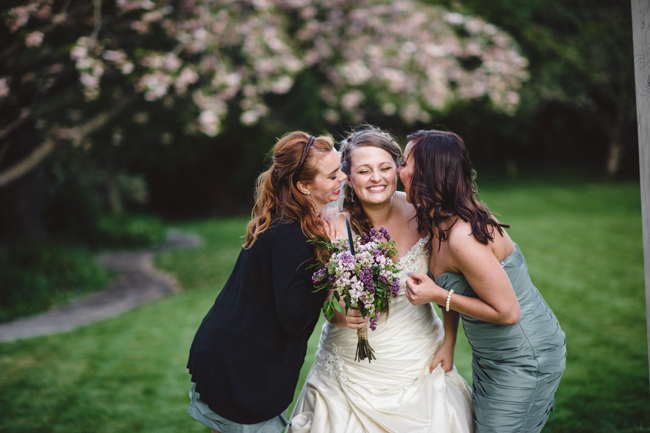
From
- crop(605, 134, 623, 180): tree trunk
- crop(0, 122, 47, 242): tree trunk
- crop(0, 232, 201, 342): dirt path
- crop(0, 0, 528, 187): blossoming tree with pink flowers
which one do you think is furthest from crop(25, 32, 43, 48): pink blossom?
crop(605, 134, 623, 180): tree trunk

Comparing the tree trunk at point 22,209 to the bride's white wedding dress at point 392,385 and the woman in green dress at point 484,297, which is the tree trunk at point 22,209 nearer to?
the bride's white wedding dress at point 392,385

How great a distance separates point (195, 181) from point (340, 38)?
17199mm

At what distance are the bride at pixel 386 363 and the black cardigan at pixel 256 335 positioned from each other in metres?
0.39

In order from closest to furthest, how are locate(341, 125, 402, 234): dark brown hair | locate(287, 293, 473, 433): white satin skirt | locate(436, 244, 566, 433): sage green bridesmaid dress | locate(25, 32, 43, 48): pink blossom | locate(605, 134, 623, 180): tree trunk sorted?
1. locate(436, 244, 566, 433): sage green bridesmaid dress
2. locate(287, 293, 473, 433): white satin skirt
3. locate(341, 125, 402, 234): dark brown hair
4. locate(25, 32, 43, 48): pink blossom
5. locate(605, 134, 623, 180): tree trunk

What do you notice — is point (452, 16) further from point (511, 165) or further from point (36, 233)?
point (511, 165)

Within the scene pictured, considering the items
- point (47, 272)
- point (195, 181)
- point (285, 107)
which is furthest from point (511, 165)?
point (47, 272)

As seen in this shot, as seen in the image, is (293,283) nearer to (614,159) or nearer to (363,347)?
(363,347)

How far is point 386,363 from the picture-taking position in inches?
112

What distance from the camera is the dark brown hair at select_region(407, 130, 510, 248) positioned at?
2.49 meters

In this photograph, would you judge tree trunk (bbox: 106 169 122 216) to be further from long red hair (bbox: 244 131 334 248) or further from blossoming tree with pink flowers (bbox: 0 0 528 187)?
long red hair (bbox: 244 131 334 248)

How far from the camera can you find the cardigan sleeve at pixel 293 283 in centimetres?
231

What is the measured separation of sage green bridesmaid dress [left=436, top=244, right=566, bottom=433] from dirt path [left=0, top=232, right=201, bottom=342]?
22.8 feet

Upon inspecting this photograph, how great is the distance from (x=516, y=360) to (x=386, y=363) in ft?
2.25

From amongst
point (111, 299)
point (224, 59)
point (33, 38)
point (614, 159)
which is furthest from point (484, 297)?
point (614, 159)
